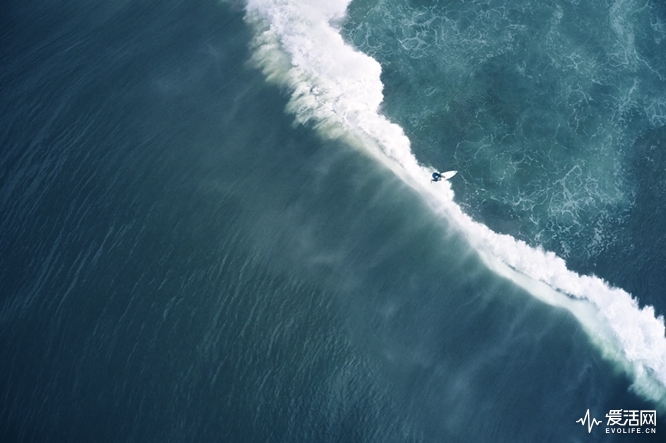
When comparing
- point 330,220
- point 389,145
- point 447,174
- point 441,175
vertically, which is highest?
point 389,145

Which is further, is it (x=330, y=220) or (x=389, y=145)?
(x=389, y=145)

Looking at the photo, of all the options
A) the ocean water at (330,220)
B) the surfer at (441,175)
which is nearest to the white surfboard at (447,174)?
the surfer at (441,175)

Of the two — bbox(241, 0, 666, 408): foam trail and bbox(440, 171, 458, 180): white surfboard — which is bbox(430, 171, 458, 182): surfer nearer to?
bbox(440, 171, 458, 180): white surfboard

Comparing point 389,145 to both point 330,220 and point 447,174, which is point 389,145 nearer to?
point 447,174

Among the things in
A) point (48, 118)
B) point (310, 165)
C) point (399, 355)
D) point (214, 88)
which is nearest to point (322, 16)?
point (214, 88)

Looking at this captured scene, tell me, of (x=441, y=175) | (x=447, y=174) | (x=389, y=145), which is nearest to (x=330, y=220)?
(x=389, y=145)

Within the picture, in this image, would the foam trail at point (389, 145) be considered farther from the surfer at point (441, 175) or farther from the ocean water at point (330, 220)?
the surfer at point (441, 175)

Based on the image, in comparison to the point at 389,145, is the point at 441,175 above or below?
below
